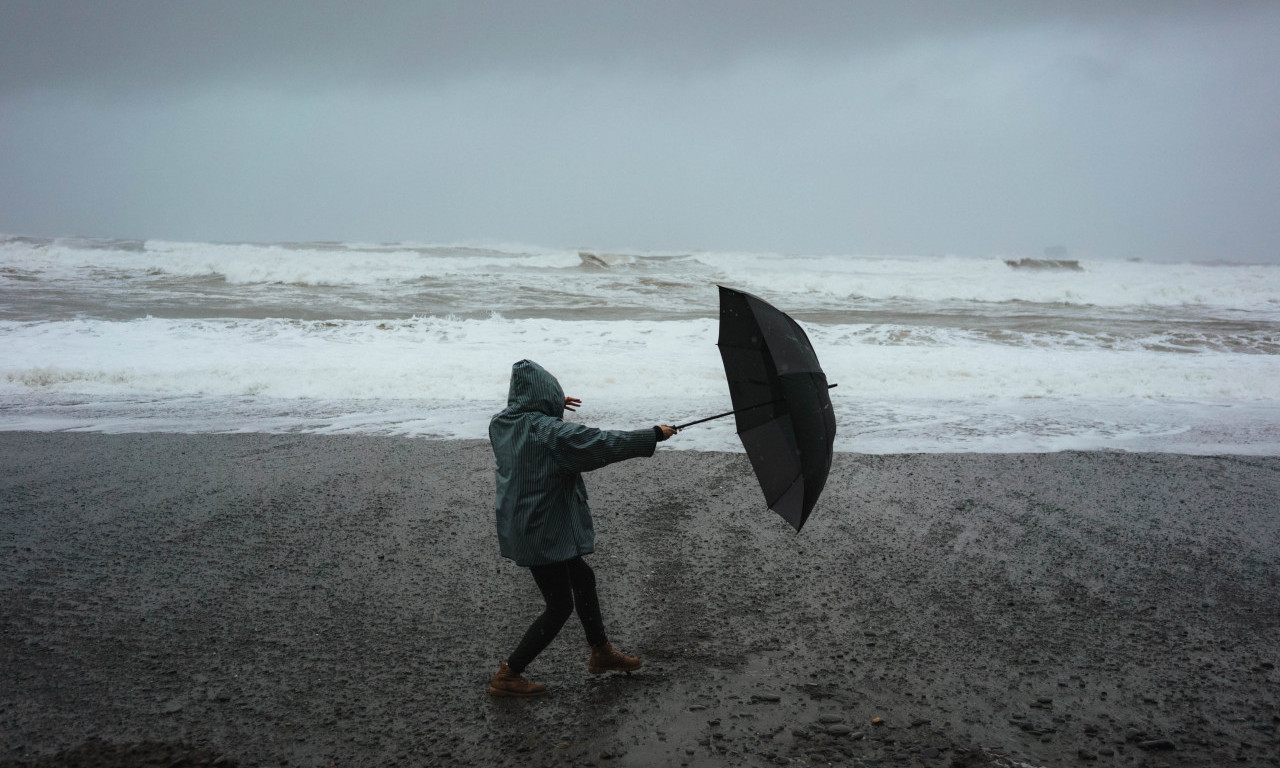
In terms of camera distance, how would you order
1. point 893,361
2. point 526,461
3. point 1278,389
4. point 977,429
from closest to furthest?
point 526,461
point 977,429
point 1278,389
point 893,361

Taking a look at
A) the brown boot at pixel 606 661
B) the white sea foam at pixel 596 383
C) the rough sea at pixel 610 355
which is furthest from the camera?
the rough sea at pixel 610 355

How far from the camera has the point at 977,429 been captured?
8.07 m

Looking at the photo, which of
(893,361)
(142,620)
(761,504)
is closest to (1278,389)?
(893,361)

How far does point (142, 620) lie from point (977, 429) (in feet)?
24.1

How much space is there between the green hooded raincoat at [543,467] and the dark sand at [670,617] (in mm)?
736

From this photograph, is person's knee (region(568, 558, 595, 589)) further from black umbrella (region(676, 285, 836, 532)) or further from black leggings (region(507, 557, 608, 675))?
black umbrella (region(676, 285, 836, 532))

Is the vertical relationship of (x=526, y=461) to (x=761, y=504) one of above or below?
above

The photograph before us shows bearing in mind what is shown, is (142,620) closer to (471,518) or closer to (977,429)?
(471,518)

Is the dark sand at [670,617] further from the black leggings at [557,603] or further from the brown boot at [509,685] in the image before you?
the black leggings at [557,603]

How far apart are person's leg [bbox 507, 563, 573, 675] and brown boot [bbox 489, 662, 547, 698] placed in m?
0.03

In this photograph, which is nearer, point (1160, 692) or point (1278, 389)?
point (1160, 692)

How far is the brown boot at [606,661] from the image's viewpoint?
336 centimetres

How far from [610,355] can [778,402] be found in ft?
32.0

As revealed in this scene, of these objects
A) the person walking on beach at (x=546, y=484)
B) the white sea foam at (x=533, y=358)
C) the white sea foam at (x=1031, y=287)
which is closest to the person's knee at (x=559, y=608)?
the person walking on beach at (x=546, y=484)
